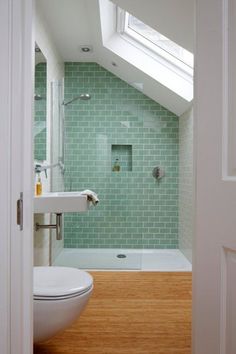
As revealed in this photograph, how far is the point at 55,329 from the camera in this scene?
5.14 feet

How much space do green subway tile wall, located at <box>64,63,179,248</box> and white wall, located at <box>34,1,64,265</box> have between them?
1.15 feet

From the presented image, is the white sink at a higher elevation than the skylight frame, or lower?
lower

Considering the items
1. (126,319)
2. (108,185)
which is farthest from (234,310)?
(108,185)

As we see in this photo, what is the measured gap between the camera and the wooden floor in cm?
189

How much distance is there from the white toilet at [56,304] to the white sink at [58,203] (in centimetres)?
78

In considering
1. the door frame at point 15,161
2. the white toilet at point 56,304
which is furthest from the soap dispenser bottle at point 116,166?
the door frame at point 15,161

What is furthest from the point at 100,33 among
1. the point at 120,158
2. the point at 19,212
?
the point at 19,212

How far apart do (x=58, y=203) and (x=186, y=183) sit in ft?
6.08

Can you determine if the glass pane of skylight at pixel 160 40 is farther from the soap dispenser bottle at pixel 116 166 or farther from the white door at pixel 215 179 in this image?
the white door at pixel 215 179

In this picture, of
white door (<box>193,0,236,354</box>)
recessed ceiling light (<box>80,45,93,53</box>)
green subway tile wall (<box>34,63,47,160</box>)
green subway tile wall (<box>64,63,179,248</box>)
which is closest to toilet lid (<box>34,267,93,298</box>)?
white door (<box>193,0,236,354</box>)

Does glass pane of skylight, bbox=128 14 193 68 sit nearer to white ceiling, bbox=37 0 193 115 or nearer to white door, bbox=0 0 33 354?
white ceiling, bbox=37 0 193 115

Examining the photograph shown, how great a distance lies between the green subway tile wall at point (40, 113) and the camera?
2941mm

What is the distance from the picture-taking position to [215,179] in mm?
1046

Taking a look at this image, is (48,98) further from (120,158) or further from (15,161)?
(15,161)
